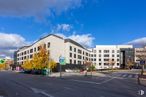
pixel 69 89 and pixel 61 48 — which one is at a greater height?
pixel 61 48

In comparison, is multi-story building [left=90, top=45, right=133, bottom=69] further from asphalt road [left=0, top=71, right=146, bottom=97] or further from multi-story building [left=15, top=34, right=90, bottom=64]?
asphalt road [left=0, top=71, right=146, bottom=97]

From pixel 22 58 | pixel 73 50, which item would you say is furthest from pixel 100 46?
pixel 73 50

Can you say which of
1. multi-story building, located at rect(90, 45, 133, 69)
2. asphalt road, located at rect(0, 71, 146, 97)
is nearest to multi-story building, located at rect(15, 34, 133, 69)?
multi-story building, located at rect(90, 45, 133, 69)

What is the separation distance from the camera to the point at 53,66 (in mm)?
112625

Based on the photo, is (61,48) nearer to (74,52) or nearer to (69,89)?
(74,52)

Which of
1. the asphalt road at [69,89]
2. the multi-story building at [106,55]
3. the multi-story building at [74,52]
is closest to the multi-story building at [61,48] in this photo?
the multi-story building at [74,52]

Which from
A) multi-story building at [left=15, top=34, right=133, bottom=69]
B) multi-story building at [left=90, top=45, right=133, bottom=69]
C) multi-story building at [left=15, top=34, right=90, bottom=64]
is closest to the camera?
multi-story building at [left=15, top=34, right=90, bottom=64]

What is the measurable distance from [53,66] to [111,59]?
A: 79578 millimetres

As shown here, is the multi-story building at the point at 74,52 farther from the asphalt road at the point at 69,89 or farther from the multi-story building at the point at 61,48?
the asphalt road at the point at 69,89

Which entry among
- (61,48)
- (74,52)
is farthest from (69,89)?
(74,52)

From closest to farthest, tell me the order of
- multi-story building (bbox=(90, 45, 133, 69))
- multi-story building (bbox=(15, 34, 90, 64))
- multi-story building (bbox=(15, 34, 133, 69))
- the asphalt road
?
the asphalt road < multi-story building (bbox=(15, 34, 90, 64)) < multi-story building (bbox=(15, 34, 133, 69)) < multi-story building (bbox=(90, 45, 133, 69))

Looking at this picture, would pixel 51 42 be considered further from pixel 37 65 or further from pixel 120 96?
pixel 120 96

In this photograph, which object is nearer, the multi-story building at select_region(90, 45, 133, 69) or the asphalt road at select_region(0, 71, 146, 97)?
the asphalt road at select_region(0, 71, 146, 97)

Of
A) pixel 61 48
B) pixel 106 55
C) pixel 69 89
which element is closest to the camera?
pixel 69 89
